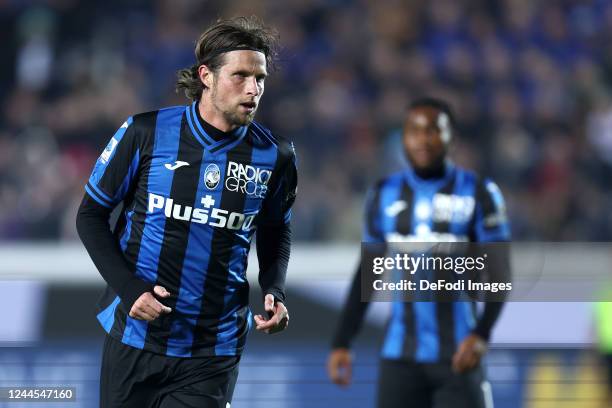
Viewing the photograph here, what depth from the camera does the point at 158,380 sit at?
3.37 metres

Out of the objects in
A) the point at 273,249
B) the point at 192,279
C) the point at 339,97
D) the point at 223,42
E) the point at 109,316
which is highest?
the point at 339,97

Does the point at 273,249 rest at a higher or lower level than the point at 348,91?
lower

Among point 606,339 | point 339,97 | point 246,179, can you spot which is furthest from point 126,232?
point 339,97

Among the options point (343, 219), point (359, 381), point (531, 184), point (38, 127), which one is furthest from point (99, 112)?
point (359, 381)

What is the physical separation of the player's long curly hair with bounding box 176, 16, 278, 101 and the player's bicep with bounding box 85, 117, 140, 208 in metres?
0.31

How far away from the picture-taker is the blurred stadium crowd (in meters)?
9.02

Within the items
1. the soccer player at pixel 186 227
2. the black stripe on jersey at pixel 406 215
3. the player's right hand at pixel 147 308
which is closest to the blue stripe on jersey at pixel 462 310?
the black stripe on jersey at pixel 406 215

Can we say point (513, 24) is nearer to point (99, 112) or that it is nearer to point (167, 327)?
point (99, 112)

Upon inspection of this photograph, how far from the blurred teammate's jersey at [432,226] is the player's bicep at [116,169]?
6.08 feet

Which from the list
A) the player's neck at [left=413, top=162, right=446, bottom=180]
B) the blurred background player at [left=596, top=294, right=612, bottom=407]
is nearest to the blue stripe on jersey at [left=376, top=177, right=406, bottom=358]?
the player's neck at [left=413, top=162, right=446, bottom=180]

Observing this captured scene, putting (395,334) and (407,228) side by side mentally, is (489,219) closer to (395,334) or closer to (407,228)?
(407,228)

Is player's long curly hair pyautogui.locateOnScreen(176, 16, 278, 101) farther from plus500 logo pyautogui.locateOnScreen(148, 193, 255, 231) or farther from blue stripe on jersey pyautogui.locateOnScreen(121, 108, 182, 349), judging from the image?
plus500 logo pyautogui.locateOnScreen(148, 193, 255, 231)

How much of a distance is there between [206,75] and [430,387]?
79.9 inches

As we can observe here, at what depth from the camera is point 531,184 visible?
9.43 m
